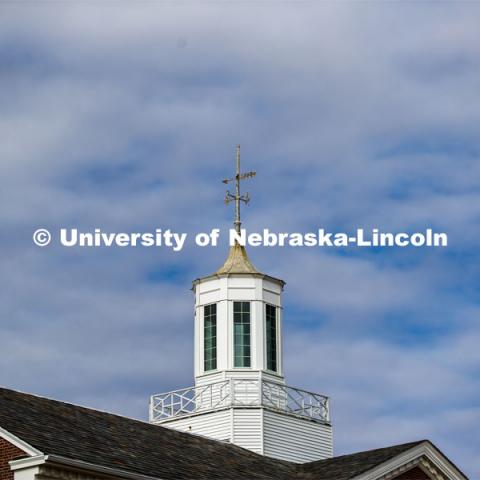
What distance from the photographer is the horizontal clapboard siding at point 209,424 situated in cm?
4844

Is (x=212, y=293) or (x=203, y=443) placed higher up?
(x=212, y=293)

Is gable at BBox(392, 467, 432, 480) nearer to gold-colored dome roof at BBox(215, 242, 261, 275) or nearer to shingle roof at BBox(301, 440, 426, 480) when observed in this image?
shingle roof at BBox(301, 440, 426, 480)

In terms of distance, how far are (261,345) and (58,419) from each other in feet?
42.8

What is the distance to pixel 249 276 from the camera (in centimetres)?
5153

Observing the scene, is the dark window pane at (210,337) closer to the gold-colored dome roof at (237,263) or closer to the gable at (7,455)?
the gold-colored dome roof at (237,263)

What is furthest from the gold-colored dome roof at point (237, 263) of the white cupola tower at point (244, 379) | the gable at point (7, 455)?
the gable at point (7, 455)

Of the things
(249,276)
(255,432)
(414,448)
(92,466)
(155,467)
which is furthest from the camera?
(249,276)

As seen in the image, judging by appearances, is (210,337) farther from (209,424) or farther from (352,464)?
(352,464)

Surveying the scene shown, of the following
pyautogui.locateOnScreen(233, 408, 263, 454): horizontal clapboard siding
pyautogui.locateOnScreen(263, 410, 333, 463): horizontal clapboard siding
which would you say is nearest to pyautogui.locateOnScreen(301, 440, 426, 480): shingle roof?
pyautogui.locateOnScreen(233, 408, 263, 454): horizontal clapboard siding

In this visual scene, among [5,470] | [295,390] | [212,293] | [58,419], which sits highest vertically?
[212,293]

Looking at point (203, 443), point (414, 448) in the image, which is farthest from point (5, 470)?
point (414, 448)

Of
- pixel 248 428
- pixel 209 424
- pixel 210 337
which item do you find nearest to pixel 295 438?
pixel 248 428

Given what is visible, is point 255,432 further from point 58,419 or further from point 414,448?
point 58,419

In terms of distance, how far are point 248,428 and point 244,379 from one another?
2060mm
